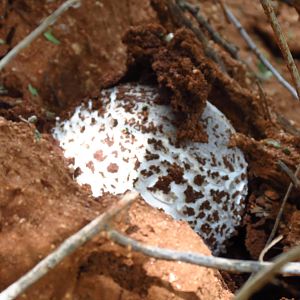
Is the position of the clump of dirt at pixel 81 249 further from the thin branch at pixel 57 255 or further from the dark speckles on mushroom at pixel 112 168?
the dark speckles on mushroom at pixel 112 168

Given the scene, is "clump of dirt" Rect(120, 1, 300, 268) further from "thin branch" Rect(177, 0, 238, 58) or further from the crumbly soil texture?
"thin branch" Rect(177, 0, 238, 58)

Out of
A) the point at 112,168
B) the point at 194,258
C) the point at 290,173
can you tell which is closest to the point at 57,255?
the point at 194,258

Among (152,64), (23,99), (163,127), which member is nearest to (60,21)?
(23,99)

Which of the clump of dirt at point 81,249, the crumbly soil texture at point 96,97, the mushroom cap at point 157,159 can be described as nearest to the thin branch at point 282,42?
the crumbly soil texture at point 96,97

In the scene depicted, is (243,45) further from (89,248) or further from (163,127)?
(89,248)

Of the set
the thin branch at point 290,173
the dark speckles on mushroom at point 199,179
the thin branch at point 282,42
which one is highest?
the thin branch at point 282,42
